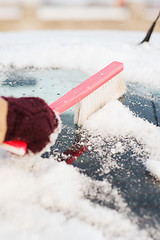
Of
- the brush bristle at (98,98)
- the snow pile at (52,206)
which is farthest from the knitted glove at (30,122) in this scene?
the brush bristle at (98,98)

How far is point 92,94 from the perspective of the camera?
80 cm

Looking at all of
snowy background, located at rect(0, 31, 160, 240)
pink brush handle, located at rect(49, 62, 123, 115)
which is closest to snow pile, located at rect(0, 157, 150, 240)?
snowy background, located at rect(0, 31, 160, 240)

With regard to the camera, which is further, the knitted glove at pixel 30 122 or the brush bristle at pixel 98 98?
the brush bristle at pixel 98 98

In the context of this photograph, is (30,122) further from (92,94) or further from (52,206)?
(92,94)

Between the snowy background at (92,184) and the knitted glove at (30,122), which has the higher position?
the knitted glove at (30,122)

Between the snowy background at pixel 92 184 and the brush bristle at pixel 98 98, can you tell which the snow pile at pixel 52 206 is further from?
the brush bristle at pixel 98 98

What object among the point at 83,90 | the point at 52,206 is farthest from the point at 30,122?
the point at 83,90

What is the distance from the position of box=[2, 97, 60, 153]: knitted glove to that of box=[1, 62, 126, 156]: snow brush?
0.13 m

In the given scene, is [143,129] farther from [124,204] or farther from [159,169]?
[124,204]

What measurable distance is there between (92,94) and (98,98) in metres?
0.03

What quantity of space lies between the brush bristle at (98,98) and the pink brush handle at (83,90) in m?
0.02

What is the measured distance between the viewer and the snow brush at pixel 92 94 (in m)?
0.71

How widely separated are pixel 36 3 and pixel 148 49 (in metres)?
1.33

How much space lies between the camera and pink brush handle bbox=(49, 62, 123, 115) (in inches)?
27.5
